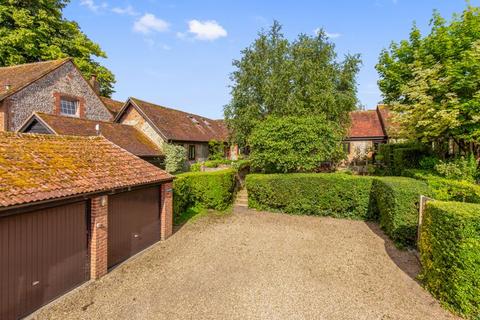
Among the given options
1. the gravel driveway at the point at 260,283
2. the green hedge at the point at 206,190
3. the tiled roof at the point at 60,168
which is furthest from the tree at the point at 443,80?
the tiled roof at the point at 60,168

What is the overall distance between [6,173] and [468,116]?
16240mm

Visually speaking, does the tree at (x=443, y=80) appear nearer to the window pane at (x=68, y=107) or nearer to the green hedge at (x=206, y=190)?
the green hedge at (x=206, y=190)

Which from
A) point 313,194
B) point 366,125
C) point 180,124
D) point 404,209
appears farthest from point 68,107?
point 366,125

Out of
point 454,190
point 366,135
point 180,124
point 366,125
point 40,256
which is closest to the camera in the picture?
point 40,256

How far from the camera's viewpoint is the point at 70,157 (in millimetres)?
8086

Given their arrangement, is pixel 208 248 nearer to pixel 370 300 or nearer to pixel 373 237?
pixel 370 300

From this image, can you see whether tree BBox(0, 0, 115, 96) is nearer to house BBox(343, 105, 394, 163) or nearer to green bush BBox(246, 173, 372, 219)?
green bush BBox(246, 173, 372, 219)

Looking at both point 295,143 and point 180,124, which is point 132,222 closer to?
point 295,143

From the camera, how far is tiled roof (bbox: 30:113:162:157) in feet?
55.7

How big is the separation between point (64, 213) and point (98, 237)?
1209 mm

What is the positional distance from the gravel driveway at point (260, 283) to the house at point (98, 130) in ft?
35.7

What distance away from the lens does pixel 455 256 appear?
565 centimetres

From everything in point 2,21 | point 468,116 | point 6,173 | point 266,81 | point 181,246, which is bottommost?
point 181,246

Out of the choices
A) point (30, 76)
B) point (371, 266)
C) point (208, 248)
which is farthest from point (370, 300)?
point (30, 76)
